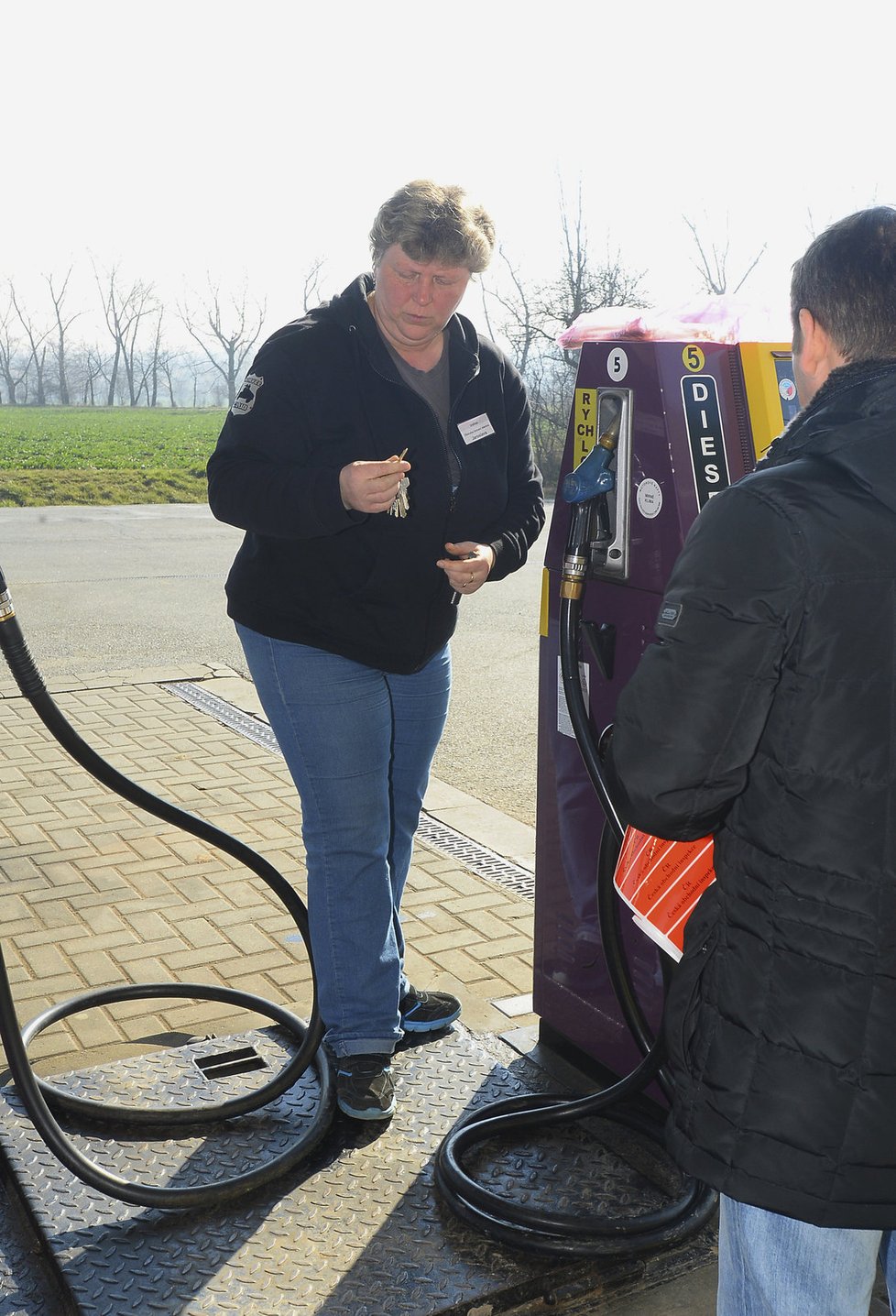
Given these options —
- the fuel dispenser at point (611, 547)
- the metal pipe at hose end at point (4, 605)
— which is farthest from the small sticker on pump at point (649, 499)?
the metal pipe at hose end at point (4, 605)

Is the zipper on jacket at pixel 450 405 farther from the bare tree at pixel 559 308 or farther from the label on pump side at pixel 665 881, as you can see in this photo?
the bare tree at pixel 559 308

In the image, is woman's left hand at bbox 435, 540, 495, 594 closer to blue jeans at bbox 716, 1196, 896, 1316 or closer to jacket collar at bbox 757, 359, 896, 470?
jacket collar at bbox 757, 359, 896, 470

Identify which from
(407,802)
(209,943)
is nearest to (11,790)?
(209,943)

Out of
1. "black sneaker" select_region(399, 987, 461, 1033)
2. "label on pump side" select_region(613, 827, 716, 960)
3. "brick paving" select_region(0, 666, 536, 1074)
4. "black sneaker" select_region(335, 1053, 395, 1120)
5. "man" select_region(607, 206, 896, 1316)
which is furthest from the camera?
"brick paving" select_region(0, 666, 536, 1074)

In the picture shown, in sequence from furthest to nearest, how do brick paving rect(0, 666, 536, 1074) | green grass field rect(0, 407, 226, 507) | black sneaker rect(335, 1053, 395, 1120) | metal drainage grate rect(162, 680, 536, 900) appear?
green grass field rect(0, 407, 226, 507)
metal drainage grate rect(162, 680, 536, 900)
brick paving rect(0, 666, 536, 1074)
black sneaker rect(335, 1053, 395, 1120)

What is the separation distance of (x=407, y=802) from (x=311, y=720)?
44 cm

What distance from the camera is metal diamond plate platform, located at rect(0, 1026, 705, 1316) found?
2.18m

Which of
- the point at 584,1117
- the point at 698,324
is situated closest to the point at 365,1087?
the point at 584,1117

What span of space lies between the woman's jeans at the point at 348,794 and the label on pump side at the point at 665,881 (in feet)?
2.71

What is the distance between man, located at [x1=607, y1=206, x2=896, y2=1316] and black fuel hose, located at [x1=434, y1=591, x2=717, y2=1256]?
2.24 feet

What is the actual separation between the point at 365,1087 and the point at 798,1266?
4.39 ft

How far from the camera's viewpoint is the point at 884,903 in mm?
1427

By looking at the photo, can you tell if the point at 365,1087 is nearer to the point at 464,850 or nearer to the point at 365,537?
the point at 365,537

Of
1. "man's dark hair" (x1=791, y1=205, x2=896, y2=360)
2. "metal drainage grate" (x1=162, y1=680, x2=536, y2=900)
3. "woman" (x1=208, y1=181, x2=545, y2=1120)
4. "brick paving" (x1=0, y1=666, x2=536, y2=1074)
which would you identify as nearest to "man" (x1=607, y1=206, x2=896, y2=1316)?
"man's dark hair" (x1=791, y1=205, x2=896, y2=360)
